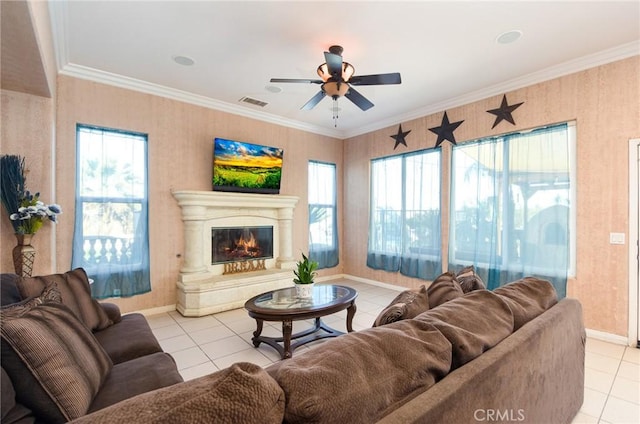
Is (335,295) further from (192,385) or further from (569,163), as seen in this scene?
(569,163)

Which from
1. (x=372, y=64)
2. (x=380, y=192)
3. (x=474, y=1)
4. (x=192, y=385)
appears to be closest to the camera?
(x=192, y=385)

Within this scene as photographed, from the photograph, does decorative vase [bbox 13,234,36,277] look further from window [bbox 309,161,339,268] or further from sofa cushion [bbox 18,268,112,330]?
window [bbox 309,161,339,268]

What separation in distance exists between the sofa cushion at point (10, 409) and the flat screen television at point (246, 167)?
370 centimetres

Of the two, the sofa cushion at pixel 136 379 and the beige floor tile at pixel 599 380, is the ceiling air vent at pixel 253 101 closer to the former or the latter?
the sofa cushion at pixel 136 379

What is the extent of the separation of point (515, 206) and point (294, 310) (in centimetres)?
316

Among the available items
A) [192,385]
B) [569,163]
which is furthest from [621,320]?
[192,385]

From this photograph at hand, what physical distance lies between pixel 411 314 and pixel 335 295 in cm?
189

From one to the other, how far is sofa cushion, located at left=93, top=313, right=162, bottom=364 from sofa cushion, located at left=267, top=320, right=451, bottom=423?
153 cm

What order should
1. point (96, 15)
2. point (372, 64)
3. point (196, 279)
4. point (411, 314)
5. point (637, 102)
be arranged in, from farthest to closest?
point (196, 279)
point (372, 64)
point (637, 102)
point (96, 15)
point (411, 314)

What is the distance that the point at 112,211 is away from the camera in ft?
12.6

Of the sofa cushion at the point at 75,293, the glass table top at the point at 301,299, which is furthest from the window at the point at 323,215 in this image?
the sofa cushion at the point at 75,293

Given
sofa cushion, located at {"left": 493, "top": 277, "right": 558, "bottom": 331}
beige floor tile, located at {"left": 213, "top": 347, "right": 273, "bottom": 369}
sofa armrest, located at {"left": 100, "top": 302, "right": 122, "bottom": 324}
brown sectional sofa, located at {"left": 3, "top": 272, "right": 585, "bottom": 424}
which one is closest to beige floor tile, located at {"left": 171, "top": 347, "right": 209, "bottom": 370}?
beige floor tile, located at {"left": 213, "top": 347, "right": 273, "bottom": 369}

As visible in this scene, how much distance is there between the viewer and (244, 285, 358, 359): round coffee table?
2.70 meters

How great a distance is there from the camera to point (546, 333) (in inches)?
56.6
